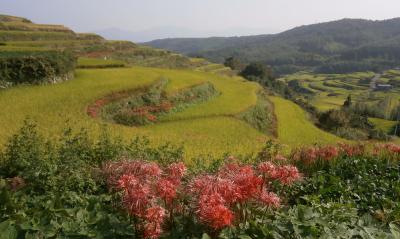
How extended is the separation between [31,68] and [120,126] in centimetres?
847

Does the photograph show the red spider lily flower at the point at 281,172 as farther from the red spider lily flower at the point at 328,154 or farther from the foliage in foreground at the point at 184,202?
the red spider lily flower at the point at 328,154

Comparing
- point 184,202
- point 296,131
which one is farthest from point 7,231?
point 296,131

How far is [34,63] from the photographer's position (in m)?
23.9

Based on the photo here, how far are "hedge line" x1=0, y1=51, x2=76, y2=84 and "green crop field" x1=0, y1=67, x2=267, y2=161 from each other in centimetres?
71

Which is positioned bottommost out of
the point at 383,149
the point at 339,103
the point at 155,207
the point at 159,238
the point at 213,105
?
the point at 339,103

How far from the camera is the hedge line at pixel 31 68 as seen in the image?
76.2 feet

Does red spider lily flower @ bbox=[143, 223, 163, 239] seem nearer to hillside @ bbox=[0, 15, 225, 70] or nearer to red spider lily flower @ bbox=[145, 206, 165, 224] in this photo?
red spider lily flower @ bbox=[145, 206, 165, 224]

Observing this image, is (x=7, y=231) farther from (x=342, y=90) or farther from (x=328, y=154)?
(x=342, y=90)

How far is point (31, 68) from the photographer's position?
78.6 ft

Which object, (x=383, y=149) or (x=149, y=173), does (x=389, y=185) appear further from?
(x=149, y=173)

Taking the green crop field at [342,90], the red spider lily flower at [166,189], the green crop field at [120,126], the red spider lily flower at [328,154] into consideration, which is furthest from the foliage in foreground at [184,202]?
the green crop field at [342,90]

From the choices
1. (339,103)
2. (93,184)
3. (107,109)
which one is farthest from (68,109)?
(339,103)

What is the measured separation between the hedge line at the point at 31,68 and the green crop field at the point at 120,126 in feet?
2.32

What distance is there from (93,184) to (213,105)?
21017 mm
